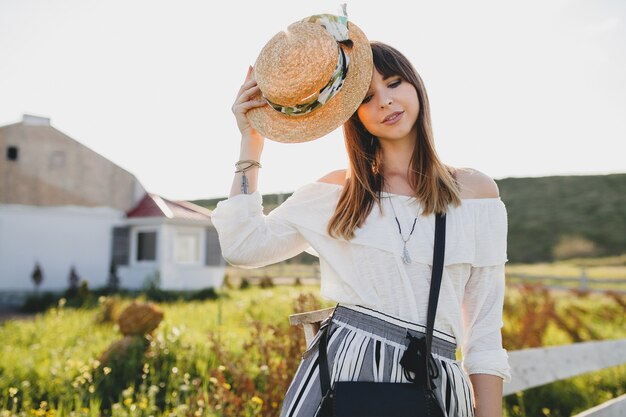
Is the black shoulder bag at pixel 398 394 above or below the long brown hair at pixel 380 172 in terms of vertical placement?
below

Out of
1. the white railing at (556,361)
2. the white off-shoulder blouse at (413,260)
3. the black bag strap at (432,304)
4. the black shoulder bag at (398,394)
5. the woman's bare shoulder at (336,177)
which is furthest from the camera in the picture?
the white railing at (556,361)

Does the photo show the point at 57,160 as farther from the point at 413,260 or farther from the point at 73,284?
the point at 413,260

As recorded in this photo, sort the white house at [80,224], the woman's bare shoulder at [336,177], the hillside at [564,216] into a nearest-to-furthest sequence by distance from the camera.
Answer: the woman's bare shoulder at [336,177]
the white house at [80,224]
the hillside at [564,216]

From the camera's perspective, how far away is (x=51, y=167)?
653 inches

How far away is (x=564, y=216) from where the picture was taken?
56.5 metres

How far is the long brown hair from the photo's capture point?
5.88 feet

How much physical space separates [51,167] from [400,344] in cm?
1739

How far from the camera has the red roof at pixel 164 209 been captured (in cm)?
1707

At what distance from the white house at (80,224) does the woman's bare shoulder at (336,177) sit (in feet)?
48.9

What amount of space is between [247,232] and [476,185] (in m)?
0.84

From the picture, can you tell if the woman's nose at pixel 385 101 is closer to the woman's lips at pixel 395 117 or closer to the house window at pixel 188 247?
the woman's lips at pixel 395 117

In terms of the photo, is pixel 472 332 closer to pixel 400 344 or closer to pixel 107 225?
pixel 400 344

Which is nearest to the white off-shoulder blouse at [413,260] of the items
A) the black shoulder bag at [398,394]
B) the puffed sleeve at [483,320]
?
the puffed sleeve at [483,320]

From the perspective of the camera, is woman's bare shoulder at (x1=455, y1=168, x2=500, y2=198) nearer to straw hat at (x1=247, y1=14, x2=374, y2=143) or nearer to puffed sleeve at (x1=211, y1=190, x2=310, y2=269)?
straw hat at (x1=247, y1=14, x2=374, y2=143)
